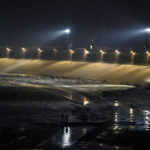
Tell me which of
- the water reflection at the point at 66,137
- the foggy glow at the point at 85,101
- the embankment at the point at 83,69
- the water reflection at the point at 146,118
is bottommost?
the water reflection at the point at 66,137

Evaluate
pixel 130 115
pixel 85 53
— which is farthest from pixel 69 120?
pixel 85 53

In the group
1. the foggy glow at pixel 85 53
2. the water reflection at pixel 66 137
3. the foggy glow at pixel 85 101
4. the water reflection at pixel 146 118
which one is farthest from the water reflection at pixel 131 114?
the foggy glow at pixel 85 53

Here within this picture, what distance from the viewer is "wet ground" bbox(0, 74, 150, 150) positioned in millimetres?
17891

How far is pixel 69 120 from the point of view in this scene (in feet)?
78.2

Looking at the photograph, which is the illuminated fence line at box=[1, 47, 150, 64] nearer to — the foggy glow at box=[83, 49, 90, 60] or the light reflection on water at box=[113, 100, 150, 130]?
the foggy glow at box=[83, 49, 90, 60]

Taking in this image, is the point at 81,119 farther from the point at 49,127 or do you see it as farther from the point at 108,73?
the point at 108,73

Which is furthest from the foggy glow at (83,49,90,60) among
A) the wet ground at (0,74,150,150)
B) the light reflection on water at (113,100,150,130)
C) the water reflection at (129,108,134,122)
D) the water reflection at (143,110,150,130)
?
the water reflection at (143,110,150,130)

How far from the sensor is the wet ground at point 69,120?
17891 mm

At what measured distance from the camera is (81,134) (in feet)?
65.4

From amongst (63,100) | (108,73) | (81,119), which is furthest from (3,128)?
(108,73)

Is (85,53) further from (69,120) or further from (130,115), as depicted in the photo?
(69,120)

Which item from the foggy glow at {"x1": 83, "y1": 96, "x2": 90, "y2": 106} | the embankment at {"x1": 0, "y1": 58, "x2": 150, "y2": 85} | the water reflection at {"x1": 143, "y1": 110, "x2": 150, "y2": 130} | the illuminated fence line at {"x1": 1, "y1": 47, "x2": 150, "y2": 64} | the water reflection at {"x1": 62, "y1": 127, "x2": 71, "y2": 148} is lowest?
the water reflection at {"x1": 62, "y1": 127, "x2": 71, "y2": 148}

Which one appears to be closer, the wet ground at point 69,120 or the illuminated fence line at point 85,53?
the wet ground at point 69,120

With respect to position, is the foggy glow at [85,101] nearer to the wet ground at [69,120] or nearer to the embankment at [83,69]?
the wet ground at [69,120]
